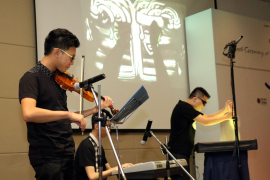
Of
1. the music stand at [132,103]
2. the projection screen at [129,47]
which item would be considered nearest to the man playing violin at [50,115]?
the music stand at [132,103]

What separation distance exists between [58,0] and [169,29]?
171 centimetres

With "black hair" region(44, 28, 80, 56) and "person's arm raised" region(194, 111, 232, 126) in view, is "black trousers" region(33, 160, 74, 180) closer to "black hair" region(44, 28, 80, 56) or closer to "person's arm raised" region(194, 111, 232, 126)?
"black hair" region(44, 28, 80, 56)

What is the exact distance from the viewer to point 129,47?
3.99 meters

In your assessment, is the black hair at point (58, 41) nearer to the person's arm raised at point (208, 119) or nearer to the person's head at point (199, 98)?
the person's arm raised at point (208, 119)

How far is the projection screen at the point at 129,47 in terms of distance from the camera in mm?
3539

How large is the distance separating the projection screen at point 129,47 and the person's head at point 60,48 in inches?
58.5

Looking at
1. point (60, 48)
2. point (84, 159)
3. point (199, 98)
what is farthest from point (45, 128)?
point (199, 98)

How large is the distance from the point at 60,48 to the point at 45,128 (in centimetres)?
52

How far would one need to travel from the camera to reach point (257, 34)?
15.4ft

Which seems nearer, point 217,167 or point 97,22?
point 217,167

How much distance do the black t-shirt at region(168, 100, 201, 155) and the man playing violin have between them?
168 centimetres

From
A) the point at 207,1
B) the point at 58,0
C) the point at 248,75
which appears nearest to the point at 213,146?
the point at 248,75

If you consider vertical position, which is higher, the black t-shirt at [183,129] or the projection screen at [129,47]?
the projection screen at [129,47]

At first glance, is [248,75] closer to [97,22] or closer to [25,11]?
[97,22]
